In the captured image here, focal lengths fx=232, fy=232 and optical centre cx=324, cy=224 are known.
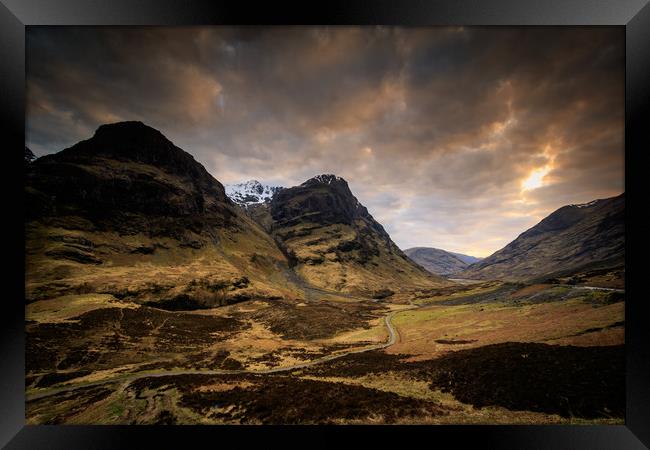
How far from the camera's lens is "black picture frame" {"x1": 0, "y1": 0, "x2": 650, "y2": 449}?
25.8 feet

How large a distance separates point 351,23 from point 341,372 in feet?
64.2

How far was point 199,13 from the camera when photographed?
8062 mm

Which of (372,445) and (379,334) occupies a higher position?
(372,445)

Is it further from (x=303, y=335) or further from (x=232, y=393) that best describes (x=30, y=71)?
(x=303, y=335)

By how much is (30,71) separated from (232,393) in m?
17.8

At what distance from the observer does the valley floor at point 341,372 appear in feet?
31.8

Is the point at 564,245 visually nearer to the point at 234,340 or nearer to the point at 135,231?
the point at 234,340

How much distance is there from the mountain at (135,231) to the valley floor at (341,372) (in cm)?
1608

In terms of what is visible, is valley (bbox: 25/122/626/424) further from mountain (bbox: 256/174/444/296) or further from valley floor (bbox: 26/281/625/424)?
mountain (bbox: 256/174/444/296)

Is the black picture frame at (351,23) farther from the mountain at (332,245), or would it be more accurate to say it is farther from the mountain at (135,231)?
the mountain at (332,245)

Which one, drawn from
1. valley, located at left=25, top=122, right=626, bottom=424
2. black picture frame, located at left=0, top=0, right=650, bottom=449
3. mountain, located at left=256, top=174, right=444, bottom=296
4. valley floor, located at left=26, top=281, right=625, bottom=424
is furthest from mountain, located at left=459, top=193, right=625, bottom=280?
black picture frame, located at left=0, top=0, right=650, bottom=449

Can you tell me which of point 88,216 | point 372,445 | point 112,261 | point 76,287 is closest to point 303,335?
point 372,445

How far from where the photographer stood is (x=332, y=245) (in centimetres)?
14112

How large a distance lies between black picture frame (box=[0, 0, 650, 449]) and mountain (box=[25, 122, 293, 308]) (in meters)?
29.5
